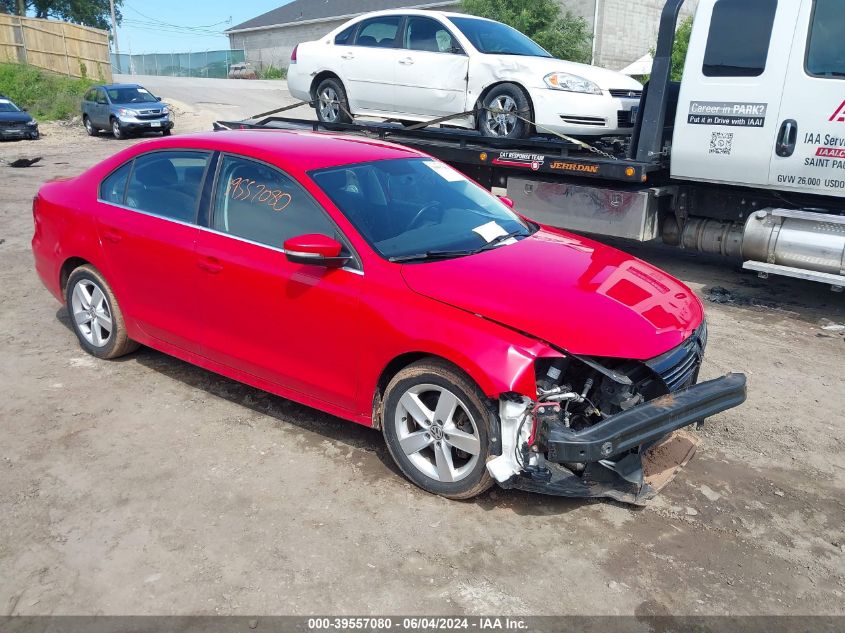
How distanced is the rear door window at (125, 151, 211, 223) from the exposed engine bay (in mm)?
2469

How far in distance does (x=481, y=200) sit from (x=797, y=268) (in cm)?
369

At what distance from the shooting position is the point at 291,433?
4645mm

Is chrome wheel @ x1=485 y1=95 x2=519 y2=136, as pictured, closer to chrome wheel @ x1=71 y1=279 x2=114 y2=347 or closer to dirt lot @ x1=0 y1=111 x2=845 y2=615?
dirt lot @ x1=0 y1=111 x2=845 y2=615

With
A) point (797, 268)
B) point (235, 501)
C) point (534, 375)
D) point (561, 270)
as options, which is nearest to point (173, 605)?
point (235, 501)

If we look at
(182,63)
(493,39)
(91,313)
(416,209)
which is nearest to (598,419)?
(416,209)

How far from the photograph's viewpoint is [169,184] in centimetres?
504

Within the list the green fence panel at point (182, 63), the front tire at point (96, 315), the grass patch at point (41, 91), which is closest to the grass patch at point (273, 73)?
the green fence panel at point (182, 63)

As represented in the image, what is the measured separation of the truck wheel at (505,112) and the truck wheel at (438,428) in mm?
5464

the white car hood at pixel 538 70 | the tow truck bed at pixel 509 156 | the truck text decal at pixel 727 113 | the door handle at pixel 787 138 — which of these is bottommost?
the tow truck bed at pixel 509 156

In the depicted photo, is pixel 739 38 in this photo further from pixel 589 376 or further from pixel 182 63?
pixel 182 63

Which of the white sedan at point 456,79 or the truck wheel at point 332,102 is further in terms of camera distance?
the truck wheel at point 332,102

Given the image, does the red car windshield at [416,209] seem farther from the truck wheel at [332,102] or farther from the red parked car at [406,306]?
the truck wheel at [332,102]

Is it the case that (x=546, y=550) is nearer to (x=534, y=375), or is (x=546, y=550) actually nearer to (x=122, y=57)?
(x=534, y=375)

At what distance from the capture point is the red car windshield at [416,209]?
13.9 ft
